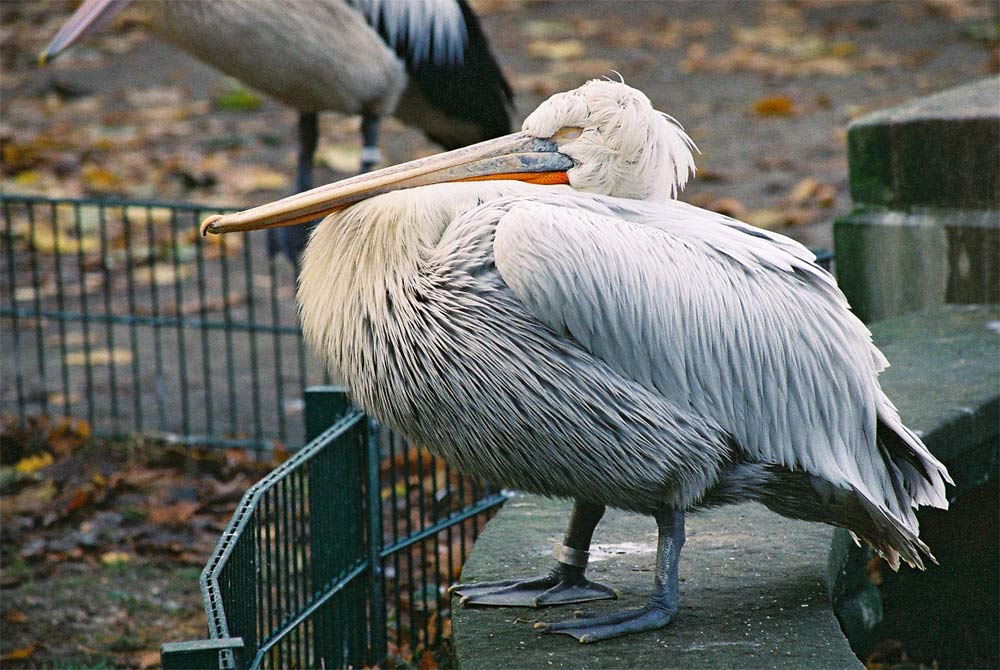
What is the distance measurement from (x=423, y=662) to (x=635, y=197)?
1.46m

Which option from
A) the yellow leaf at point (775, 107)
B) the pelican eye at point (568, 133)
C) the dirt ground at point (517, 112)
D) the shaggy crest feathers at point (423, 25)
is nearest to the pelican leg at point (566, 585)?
the pelican eye at point (568, 133)

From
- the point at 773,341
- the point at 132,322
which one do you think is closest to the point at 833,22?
the point at 132,322

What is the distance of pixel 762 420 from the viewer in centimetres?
262

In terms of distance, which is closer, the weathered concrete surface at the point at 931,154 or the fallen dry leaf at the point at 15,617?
the fallen dry leaf at the point at 15,617

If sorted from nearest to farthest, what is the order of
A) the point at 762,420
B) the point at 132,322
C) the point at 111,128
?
the point at 762,420 < the point at 132,322 < the point at 111,128

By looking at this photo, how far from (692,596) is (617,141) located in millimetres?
992

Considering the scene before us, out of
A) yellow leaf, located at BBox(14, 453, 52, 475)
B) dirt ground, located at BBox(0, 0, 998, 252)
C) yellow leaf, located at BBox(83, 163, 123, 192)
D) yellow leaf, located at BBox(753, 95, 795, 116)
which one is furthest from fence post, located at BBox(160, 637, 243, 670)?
yellow leaf, located at BBox(753, 95, 795, 116)

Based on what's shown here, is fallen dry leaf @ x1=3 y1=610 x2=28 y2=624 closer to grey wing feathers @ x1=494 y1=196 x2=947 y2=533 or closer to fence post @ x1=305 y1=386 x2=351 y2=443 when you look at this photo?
fence post @ x1=305 y1=386 x2=351 y2=443

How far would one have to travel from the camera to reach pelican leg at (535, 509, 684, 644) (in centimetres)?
265

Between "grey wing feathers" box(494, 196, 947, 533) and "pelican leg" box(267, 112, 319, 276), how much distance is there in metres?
3.51

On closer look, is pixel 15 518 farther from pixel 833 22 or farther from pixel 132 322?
pixel 833 22

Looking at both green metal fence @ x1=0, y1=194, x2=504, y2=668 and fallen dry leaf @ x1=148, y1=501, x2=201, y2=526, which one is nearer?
green metal fence @ x1=0, y1=194, x2=504, y2=668

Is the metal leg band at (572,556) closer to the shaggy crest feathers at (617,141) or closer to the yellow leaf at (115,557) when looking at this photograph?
the shaggy crest feathers at (617,141)

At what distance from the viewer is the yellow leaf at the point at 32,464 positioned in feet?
17.1
